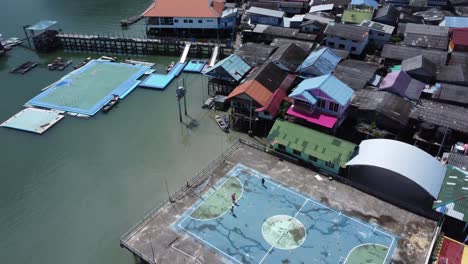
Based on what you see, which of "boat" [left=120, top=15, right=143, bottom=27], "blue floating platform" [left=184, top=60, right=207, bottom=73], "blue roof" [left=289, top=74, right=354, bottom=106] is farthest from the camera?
"boat" [left=120, top=15, right=143, bottom=27]

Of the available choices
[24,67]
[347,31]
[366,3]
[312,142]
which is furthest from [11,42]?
[366,3]

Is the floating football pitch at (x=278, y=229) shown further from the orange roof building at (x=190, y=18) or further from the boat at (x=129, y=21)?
the boat at (x=129, y=21)

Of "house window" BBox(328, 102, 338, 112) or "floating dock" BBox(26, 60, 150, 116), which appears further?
"floating dock" BBox(26, 60, 150, 116)

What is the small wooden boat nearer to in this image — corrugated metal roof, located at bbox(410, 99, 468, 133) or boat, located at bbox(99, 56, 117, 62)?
boat, located at bbox(99, 56, 117, 62)

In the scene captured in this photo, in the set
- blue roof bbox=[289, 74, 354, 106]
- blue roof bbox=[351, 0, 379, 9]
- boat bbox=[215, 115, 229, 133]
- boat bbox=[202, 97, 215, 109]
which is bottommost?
boat bbox=[215, 115, 229, 133]

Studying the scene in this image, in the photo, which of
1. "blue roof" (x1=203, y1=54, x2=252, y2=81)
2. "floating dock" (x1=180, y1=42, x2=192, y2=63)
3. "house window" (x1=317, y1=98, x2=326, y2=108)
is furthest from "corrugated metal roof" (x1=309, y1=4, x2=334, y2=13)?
"house window" (x1=317, y1=98, x2=326, y2=108)

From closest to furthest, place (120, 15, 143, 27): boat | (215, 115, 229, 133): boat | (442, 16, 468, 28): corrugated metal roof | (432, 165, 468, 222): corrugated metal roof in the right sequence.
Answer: (432, 165, 468, 222): corrugated metal roof, (215, 115, 229, 133): boat, (442, 16, 468, 28): corrugated metal roof, (120, 15, 143, 27): boat

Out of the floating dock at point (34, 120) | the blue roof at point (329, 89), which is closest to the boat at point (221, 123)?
the blue roof at point (329, 89)
